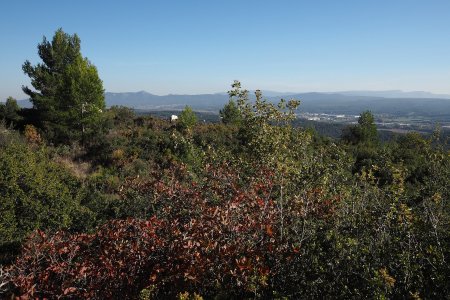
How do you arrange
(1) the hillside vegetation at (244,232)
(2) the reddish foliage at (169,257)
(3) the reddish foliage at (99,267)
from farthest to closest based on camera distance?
(3) the reddish foliage at (99,267), (2) the reddish foliage at (169,257), (1) the hillside vegetation at (244,232)

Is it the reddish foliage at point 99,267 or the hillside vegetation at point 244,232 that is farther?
the reddish foliage at point 99,267

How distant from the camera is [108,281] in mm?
5859

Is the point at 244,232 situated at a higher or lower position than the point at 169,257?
higher

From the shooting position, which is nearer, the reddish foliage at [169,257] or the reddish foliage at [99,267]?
the reddish foliage at [169,257]

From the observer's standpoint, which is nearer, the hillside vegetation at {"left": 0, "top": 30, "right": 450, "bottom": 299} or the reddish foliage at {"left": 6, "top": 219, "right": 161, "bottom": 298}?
the hillside vegetation at {"left": 0, "top": 30, "right": 450, "bottom": 299}

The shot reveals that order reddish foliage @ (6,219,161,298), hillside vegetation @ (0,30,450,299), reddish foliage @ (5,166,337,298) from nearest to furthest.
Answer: hillside vegetation @ (0,30,450,299), reddish foliage @ (5,166,337,298), reddish foliage @ (6,219,161,298)

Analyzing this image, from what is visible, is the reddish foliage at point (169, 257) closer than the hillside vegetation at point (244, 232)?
No

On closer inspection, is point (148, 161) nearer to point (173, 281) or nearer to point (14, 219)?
point (14, 219)

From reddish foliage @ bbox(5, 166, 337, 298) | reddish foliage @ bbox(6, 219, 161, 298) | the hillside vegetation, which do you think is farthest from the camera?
reddish foliage @ bbox(6, 219, 161, 298)

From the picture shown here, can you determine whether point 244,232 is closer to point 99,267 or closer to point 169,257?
point 169,257

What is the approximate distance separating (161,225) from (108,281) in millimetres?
1301

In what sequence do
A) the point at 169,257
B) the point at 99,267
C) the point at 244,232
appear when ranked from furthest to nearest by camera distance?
the point at 244,232 < the point at 99,267 < the point at 169,257

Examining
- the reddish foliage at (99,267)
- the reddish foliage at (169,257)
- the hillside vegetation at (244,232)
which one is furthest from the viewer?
the reddish foliage at (99,267)

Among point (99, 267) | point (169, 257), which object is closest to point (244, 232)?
point (169, 257)
